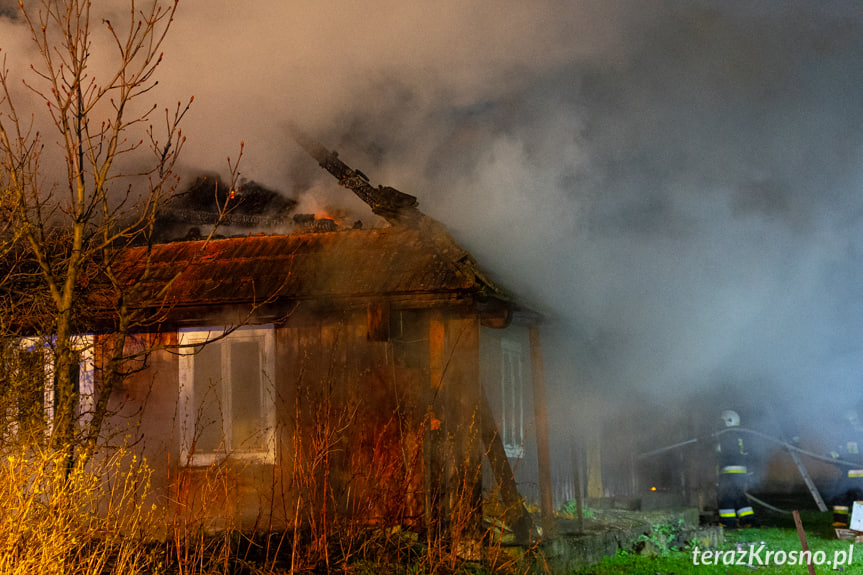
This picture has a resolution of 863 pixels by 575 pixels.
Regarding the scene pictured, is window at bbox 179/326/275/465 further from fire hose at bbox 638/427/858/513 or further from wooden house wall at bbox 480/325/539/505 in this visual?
fire hose at bbox 638/427/858/513

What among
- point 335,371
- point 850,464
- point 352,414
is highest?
point 335,371

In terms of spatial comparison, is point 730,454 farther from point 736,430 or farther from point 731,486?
point 731,486

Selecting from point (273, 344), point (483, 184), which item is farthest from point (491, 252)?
point (273, 344)

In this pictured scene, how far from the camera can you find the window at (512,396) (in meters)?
11.6

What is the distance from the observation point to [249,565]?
7.20m

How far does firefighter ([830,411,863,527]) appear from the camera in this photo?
15406 mm

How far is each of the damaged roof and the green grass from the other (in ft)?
12.7

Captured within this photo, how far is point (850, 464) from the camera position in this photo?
619 inches

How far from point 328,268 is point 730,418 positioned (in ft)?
31.6

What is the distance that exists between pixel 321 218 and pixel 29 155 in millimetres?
4829

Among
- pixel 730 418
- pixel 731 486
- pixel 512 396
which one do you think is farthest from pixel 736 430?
pixel 512 396

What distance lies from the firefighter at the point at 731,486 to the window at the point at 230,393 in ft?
28.2

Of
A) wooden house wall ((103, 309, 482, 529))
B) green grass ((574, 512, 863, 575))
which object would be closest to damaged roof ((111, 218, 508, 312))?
wooden house wall ((103, 309, 482, 529))

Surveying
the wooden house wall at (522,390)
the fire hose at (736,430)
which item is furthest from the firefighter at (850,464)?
the wooden house wall at (522,390)
